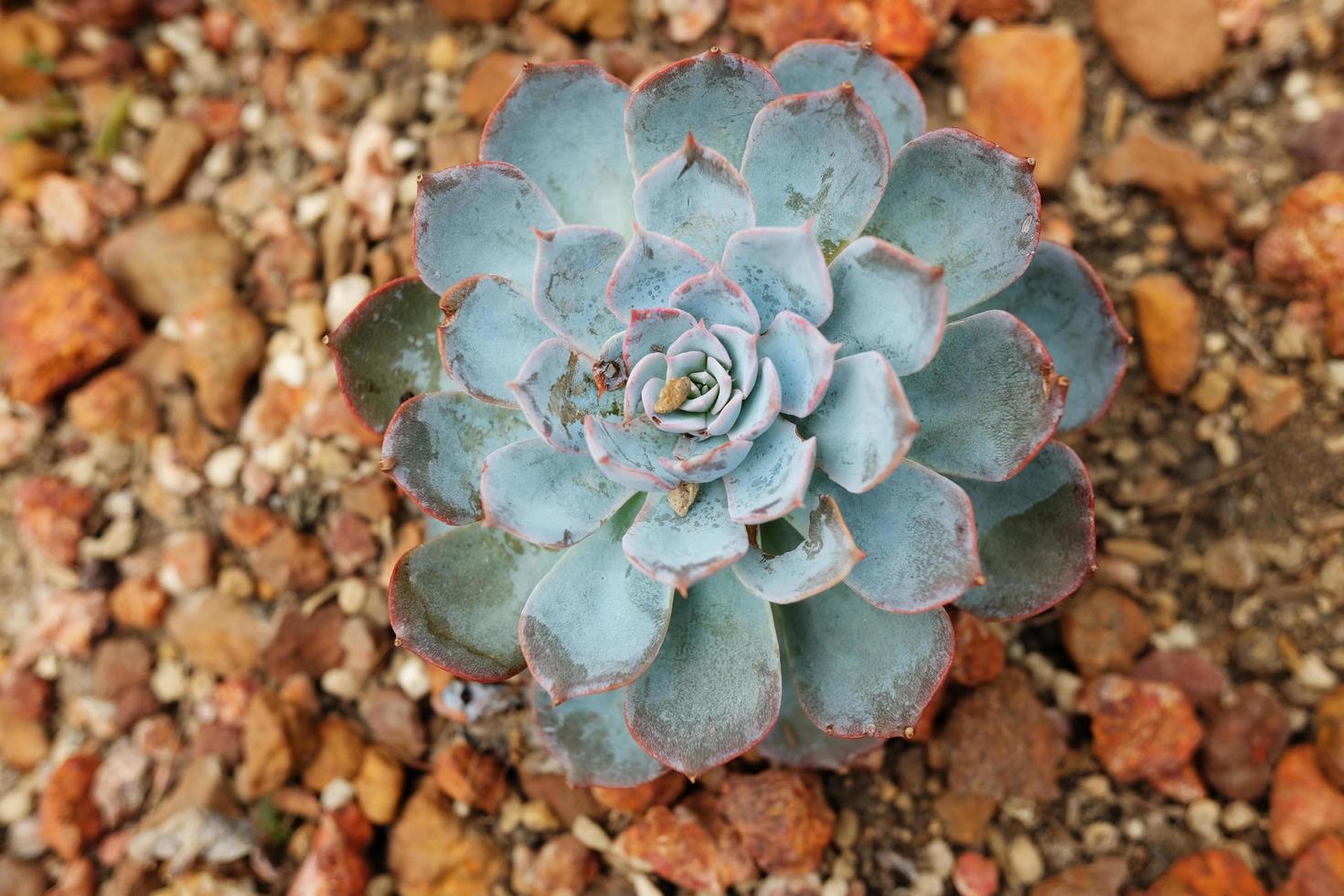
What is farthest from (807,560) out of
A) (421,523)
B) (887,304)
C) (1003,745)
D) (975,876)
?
(421,523)

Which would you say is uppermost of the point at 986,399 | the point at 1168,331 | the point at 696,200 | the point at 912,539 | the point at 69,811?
the point at 696,200

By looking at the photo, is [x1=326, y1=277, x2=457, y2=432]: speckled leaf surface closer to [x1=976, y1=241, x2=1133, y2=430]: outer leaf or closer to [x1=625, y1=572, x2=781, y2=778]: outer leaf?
[x1=625, y1=572, x2=781, y2=778]: outer leaf

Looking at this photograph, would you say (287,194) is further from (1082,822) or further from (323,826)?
(1082,822)

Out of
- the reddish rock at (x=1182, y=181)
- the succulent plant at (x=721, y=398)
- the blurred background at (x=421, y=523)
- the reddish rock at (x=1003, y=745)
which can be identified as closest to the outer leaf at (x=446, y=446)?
the succulent plant at (x=721, y=398)

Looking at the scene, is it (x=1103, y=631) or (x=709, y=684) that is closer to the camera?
(x=709, y=684)

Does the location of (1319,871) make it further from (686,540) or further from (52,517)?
(52,517)

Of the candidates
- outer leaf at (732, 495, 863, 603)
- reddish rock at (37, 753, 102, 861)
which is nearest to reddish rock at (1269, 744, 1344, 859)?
outer leaf at (732, 495, 863, 603)

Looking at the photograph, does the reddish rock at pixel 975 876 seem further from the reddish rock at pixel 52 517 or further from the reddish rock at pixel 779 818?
the reddish rock at pixel 52 517

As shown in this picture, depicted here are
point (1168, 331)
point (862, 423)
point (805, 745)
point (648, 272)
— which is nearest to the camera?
point (862, 423)
